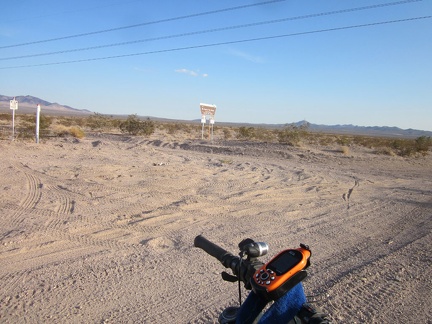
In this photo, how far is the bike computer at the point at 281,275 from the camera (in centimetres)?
163

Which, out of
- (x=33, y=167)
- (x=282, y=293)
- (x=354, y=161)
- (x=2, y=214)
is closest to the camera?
(x=282, y=293)

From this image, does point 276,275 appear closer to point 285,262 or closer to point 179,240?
point 285,262

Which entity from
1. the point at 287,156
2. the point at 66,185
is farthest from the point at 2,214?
the point at 287,156

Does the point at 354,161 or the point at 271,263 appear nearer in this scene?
the point at 271,263

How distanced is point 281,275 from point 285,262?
0.07 meters

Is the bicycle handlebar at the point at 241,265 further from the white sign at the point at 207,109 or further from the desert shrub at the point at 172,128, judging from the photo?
the desert shrub at the point at 172,128

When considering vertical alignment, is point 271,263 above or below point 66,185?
above

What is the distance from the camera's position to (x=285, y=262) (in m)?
1.68

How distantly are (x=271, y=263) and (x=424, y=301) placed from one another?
157 inches

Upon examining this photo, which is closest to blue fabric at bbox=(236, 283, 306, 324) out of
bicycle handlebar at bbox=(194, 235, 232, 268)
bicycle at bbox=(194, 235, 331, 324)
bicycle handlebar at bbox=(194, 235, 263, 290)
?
bicycle at bbox=(194, 235, 331, 324)

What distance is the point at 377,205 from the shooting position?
10797 millimetres

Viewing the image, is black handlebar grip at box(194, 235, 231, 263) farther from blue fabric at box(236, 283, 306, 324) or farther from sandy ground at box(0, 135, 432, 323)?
sandy ground at box(0, 135, 432, 323)

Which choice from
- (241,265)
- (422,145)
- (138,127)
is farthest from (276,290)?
(138,127)

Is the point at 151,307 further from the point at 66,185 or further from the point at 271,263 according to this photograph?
the point at 66,185
